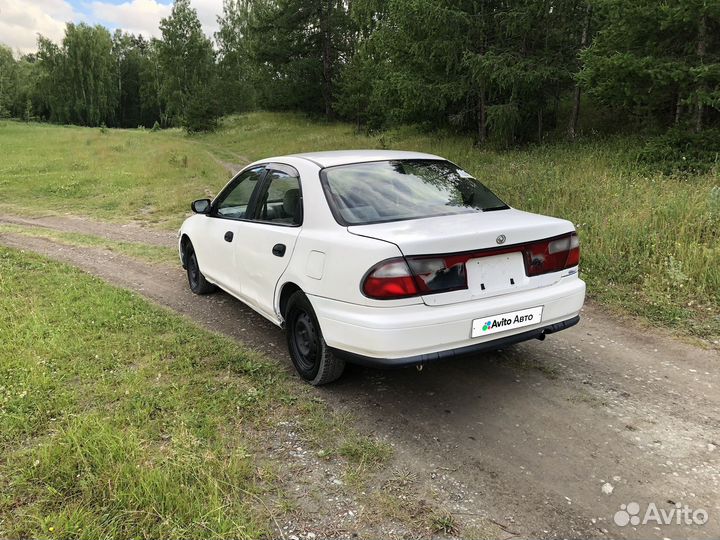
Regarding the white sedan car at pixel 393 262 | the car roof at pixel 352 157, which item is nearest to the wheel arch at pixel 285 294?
the white sedan car at pixel 393 262

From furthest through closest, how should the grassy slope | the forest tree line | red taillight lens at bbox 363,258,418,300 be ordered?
the forest tree line → red taillight lens at bbox 363,258,418,300 → the grassy slope

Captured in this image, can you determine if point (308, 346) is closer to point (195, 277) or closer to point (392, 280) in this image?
point (392, 280)

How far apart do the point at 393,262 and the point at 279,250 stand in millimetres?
1226

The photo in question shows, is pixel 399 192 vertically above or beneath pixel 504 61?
beneath

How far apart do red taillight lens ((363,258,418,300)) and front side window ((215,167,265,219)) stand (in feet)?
6.72

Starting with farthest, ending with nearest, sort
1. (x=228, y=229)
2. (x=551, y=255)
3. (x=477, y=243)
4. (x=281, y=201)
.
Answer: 1. (x=228, y=229)
2. (x=281, y=201)
3. (x=551, y=255)
4. (x=477, y=243)

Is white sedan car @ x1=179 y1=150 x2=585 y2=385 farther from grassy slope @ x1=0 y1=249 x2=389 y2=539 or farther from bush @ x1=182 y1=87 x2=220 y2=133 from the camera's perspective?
bush @ x1=182 y1=87 x2=220 y2=133

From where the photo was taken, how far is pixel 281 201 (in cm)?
416

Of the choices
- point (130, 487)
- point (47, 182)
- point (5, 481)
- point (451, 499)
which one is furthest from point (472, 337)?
point (47, 182)

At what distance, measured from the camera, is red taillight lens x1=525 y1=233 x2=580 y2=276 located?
3400mm

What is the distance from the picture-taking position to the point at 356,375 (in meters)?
3.93

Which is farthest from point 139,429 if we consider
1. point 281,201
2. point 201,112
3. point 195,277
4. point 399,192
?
point 201,112

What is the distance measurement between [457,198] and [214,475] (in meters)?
2.58

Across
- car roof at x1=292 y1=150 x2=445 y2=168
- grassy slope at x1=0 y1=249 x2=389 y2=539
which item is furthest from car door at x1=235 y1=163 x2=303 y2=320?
grassy slope at x1=0 y1=249 x2=389 y2=539
